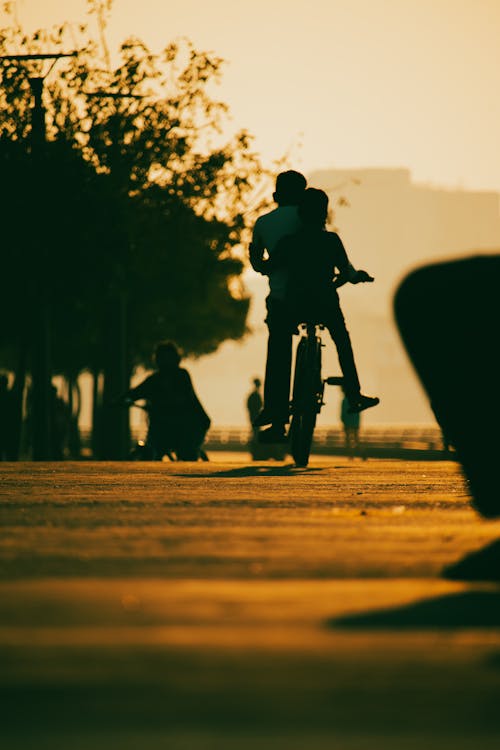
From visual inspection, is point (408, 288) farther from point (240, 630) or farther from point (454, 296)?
point (240, 630)

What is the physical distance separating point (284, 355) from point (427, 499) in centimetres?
440

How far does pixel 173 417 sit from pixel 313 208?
5.38 m

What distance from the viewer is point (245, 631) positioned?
3432mm

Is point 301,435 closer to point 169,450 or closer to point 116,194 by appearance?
point 169,450

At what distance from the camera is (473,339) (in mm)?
5008

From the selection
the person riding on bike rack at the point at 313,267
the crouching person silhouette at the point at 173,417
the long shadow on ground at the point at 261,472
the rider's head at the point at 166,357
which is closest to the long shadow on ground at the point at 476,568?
the long shadow on ground at the point at 261,472

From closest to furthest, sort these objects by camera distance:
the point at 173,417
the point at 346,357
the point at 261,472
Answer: the point at 261,472 → the point at 346,357 → the point at 173,417

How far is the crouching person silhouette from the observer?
1642 centimetres

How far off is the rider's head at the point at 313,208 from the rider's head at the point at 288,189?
8.7 inches

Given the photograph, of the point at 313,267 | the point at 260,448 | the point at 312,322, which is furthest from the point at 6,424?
the point at 313,267

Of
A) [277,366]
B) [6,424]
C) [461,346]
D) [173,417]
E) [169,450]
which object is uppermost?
[6,424]

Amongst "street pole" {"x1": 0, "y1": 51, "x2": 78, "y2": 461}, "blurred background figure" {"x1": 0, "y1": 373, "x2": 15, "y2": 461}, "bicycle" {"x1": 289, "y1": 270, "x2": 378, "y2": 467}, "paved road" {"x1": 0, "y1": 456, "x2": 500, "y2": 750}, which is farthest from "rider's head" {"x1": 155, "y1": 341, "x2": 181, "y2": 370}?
"street pole" {"x1": 0, "y1": 51, "x2": 78, "y2": 461}

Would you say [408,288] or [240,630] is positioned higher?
[408,288]

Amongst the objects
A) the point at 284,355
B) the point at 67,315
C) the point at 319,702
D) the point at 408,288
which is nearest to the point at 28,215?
the point at 67,315
